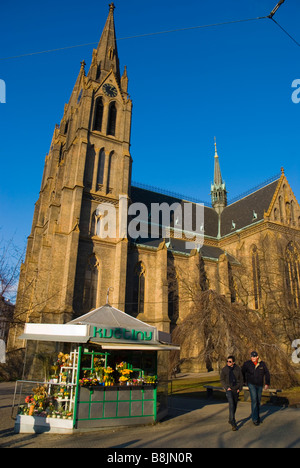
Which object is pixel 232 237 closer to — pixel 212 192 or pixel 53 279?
pixel 212 192

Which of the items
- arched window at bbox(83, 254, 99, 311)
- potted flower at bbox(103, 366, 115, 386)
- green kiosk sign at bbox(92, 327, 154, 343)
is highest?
arched window at bbox(83, 254, 99, 311)

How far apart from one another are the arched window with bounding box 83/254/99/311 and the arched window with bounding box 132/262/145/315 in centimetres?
411

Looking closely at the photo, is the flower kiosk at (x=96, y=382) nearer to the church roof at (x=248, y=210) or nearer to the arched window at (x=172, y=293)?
the arched window at (x=172, y=293)

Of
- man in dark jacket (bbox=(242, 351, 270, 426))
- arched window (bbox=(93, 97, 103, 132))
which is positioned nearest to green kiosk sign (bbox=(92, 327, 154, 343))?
man in dark jacket (bbox=(242, 351, 270, 426))

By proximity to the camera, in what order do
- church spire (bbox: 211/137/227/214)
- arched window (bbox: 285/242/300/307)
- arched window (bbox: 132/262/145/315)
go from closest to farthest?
arched window (bbox: 132/262/145/315)
arched window (bbox: 285/242/300/307)
church spire (bbox: 211/137/227/214)

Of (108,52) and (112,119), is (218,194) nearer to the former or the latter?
(112,119)

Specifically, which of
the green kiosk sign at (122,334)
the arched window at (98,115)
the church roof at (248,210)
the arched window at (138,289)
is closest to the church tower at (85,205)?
the arched window at (98,115)

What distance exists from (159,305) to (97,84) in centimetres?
2330

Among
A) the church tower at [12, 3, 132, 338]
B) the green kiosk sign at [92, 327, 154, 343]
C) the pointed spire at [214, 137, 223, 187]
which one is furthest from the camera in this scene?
the pointed spire at [214, 137, 223, 187]

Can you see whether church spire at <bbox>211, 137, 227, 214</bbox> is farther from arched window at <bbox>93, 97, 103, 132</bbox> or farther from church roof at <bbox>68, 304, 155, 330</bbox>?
church roof at <bbox>68, 304, 155, 330</bbox>

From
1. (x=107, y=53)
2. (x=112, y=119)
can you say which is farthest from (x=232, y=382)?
(x=107, y=53)

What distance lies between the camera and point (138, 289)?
1246 inches

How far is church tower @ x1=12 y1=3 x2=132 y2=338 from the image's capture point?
27453 mm

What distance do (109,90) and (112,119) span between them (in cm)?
329
